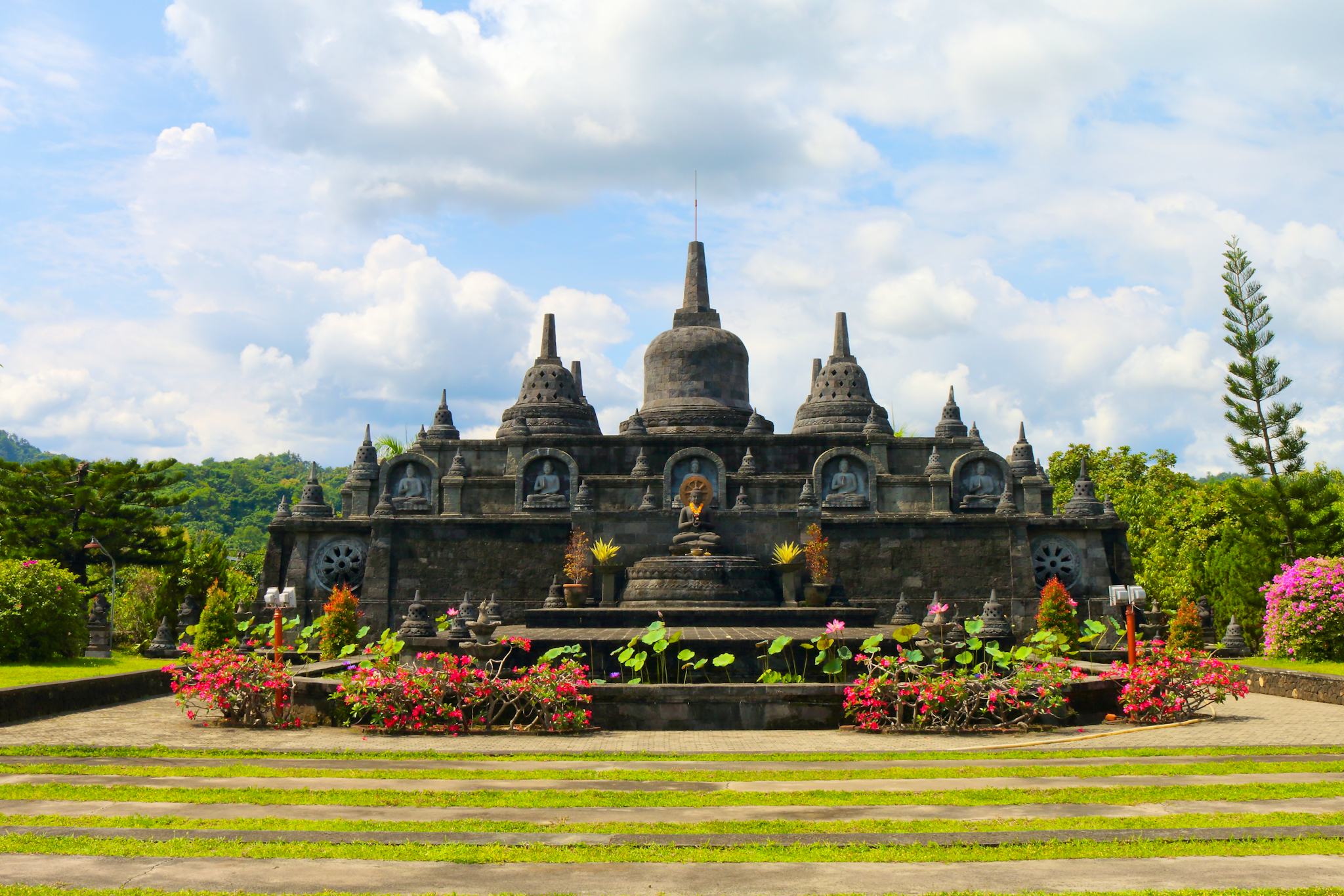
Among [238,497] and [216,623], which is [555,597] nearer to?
[216,623]

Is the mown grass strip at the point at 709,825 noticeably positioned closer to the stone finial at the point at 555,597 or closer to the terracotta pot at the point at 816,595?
the stone finial at the point at 555,597

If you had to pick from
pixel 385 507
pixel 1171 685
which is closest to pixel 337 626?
pixel 385 507

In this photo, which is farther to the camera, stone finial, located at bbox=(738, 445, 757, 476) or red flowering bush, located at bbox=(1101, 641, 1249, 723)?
stone finial, located at bbox=(738, 445, 757, 476)

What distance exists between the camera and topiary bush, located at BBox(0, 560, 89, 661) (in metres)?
20.3

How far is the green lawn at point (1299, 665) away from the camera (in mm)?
20969

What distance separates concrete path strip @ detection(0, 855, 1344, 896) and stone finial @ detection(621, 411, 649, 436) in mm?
30757

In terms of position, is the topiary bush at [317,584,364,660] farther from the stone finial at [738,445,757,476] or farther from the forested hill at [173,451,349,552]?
the forested hill at [173,451,349,552]

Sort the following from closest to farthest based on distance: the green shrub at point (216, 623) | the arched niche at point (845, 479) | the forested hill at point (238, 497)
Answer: the green shrub at point (216, 623) → the arched niche at point (845, 479) → the forested hill at point (238, 497)

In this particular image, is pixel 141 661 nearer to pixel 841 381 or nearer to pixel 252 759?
pixel 252 759

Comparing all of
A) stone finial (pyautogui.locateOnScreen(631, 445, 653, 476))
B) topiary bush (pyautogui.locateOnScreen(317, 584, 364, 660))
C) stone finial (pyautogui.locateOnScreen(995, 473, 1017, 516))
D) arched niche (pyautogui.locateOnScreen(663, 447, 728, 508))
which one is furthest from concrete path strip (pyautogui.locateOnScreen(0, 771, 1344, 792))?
stone finial (pyautogui.locateOnScreen(631, 445, 653, 476))

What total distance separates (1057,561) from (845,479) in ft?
21.8

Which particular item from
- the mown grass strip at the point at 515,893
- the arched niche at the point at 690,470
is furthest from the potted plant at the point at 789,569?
the mown grass strip at the point at 515,893

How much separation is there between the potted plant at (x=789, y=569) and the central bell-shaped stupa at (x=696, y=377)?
1101 centimetres

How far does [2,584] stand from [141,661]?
3.85 meters
